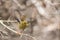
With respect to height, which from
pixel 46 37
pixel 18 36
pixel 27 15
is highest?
pixel 27 15

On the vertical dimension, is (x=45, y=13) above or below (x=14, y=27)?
above

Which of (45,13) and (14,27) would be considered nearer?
(14,27)

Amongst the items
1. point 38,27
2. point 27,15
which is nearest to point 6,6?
point 27,15

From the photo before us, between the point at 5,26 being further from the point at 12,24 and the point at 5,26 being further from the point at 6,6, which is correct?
the point at 6,6

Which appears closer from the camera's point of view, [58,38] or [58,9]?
[58,9]

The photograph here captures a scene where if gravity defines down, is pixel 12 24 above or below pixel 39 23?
below

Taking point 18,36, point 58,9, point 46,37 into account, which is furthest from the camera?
point 46,37

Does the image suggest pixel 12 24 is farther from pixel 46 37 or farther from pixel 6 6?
pixel 46 37

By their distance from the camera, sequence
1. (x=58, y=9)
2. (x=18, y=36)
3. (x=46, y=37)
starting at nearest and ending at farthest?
(x=18, y=36), (x=58, y=9), (x=46, y=37)

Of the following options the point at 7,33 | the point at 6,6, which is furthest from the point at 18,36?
the point at 6,6
